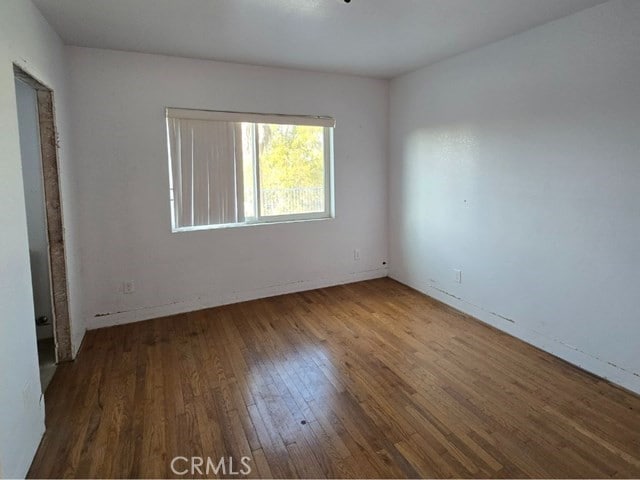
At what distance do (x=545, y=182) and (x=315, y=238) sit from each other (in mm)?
2357

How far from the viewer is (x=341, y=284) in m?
4.61

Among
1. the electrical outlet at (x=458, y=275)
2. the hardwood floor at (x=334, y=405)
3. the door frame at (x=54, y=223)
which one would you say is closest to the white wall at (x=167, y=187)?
the hardwood floor at (x=334, y=405)

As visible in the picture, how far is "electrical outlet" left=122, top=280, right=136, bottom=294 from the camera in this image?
351 cm

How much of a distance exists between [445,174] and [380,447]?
2.72 m

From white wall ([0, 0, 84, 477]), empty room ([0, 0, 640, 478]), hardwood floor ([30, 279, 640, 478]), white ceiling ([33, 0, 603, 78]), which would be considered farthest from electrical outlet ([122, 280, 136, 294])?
white ceiling ([33, 0, 603, 78])

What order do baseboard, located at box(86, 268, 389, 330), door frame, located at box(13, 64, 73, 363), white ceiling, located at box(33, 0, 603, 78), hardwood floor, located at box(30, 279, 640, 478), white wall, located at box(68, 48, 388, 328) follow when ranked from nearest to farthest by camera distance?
hardwood floor, located at box(30, 279, 640, 478) < white ceiling, located at box(33, 0, 603, 78) < door frame, located at box(13, 64, 73, 363) < white wall, located at box(68, 48, 388, 328) < baseboard, located at box(86, 268, 389, 330)

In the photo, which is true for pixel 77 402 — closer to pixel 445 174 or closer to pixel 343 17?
pixel 343 17

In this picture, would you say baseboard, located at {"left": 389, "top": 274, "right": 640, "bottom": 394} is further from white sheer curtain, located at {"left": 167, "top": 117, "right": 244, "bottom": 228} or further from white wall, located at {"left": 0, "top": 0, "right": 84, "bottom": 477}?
white wall, located at {"left": 0, "top": 0, "right": 84, "bottom": 477}

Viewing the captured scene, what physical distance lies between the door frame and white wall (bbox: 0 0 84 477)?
403 mm

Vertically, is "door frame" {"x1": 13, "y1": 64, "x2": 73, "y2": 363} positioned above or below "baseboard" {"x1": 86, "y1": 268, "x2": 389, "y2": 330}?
above

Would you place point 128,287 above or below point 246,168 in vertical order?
below

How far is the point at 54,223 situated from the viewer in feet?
8.84

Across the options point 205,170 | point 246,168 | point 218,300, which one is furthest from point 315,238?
point 205,170

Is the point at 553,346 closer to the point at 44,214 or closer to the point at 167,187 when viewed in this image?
the point at 167,187
